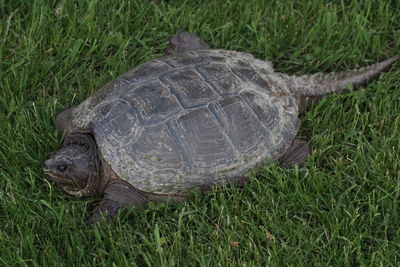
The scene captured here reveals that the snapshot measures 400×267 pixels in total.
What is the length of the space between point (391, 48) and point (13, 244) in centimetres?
322

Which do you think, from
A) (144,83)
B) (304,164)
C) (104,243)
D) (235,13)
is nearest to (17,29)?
(144,83)

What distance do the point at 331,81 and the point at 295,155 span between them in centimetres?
72

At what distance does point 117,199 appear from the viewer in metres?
3.52

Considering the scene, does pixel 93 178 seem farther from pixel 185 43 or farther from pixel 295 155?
pixel 185 43

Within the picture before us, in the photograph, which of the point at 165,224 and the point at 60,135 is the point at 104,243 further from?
the point at 60,135

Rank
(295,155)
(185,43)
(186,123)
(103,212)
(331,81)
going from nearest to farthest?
(103,212)
(186,123)
(295,155)
(331,81)
(185,43)

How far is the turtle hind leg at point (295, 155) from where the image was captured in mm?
3791

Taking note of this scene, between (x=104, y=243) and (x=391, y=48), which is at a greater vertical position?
(x=391, y=48)

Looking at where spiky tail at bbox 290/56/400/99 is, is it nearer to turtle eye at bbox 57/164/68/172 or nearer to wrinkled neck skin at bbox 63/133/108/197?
wrinkled neck skin at bbox 63/133/108/197

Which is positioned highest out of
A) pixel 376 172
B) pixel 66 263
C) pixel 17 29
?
pixel 17 29

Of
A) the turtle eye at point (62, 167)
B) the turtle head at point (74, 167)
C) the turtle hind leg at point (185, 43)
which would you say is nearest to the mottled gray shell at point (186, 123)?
the turtle head at point (74, 167)

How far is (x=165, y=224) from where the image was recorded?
3434 mm

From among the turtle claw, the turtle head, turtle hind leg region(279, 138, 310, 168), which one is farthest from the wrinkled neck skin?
turtle hind leg region(279, 138, 310, 168)

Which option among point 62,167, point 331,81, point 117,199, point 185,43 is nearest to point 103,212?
point 117,199
